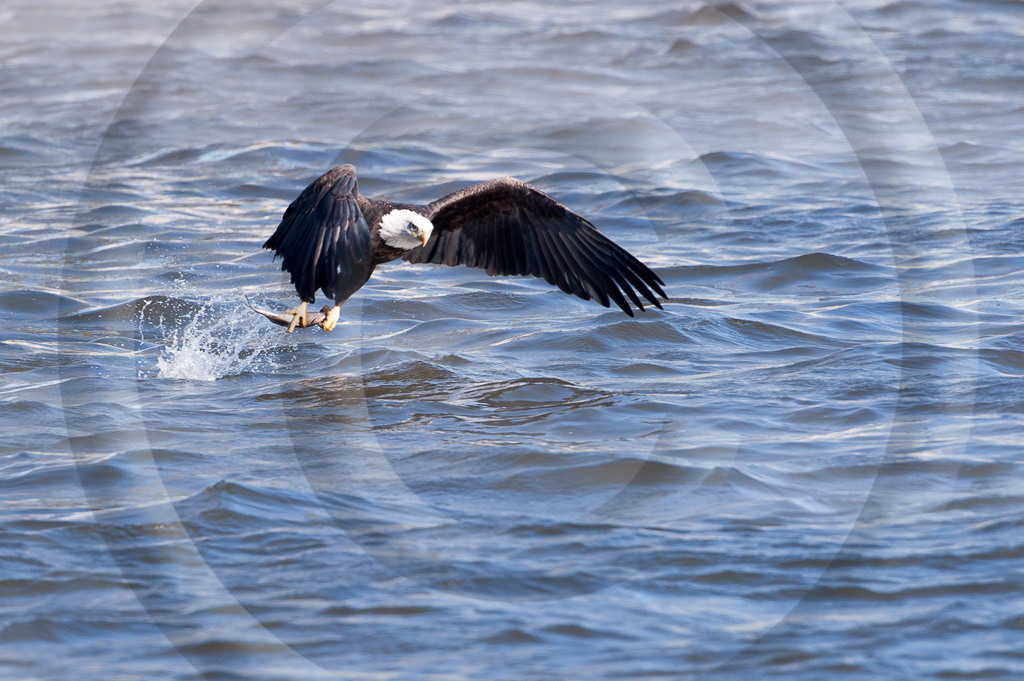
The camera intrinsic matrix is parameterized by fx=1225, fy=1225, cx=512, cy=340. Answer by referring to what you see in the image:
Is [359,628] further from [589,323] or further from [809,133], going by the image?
[809,133]

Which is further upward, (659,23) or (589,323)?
(659,23)

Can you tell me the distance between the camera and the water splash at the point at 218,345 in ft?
21.5

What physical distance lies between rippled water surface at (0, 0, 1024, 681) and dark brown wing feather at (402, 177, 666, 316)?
1.53 feet

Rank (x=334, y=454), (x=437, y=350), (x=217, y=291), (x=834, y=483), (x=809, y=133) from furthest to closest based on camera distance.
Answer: (x=809, y=133)
(x=217, y=291)
(x=437, y=350)
(x=334, y=454)
(x=834, y=483)

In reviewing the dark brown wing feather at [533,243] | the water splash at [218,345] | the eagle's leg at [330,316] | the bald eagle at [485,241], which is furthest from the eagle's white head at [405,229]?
the water splash at [218,345]

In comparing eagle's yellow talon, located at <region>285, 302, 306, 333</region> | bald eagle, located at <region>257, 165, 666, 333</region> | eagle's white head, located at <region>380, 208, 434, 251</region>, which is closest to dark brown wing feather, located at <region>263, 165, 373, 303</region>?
bald eagle, located at <region>257, 165, 666, 333</region>

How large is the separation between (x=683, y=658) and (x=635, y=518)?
3.23 ft

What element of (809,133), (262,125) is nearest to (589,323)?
(809,133)

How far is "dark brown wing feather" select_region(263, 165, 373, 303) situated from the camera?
210 inches

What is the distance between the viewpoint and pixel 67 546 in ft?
14.7

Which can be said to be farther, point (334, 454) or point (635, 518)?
point (334, 454)

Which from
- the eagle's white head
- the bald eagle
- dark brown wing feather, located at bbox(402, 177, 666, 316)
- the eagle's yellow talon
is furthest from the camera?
dark brown wing feather, located at bbox(402, 177, 666, 316)

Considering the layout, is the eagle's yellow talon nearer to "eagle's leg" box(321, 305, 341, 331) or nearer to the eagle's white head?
"eagle's leg" box(321, 305, 341, 331)

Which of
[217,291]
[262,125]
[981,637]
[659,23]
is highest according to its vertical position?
[659,23]
